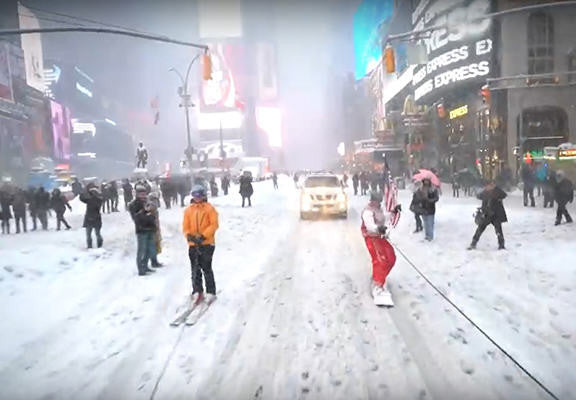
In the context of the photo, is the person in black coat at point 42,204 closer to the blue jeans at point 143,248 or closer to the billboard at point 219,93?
the blue jeans at point 143,248

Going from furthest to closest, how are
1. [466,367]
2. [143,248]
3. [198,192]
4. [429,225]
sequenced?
[429,225]
[143,248]
[198,192]
[466,367]

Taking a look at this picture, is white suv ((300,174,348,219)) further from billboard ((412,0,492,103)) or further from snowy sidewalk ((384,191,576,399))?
billboard ((412,0,492,103))

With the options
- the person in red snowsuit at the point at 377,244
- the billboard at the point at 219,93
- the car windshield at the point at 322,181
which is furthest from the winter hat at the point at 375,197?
the billboard at the point at 219,93

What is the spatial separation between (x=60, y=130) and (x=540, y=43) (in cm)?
6939

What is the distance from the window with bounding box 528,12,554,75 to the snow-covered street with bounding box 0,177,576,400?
27412 millimetres

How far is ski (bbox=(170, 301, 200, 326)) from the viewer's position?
6.48 m

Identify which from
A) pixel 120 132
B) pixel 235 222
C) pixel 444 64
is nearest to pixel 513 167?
pixel 444 64

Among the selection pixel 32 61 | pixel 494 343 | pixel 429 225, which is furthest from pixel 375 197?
pixel 32 61

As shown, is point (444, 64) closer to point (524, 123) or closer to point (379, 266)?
point (524, 123)

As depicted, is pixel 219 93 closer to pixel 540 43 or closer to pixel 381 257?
pixel 540 43

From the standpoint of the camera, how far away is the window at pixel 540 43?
111 ft

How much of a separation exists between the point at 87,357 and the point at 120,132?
12534cm

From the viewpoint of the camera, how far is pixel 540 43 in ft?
112

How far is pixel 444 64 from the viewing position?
40.3 meters
